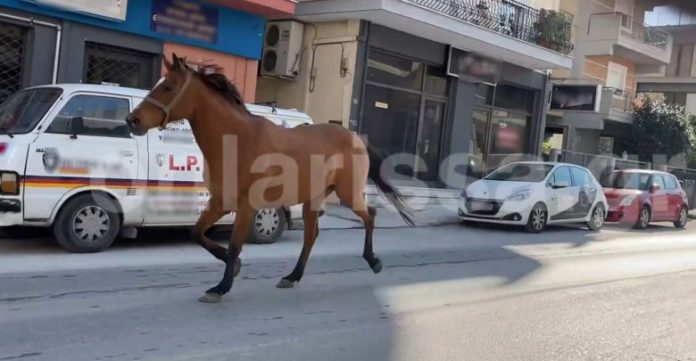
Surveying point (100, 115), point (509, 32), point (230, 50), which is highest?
point (509, 32)

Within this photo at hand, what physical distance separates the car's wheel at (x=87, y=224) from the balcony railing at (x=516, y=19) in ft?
34.4

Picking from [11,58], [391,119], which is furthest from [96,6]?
[391,119]

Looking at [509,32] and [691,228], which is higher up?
[509,32]

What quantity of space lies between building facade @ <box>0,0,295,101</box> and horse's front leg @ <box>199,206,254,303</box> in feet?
20.0

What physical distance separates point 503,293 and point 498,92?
1398 cm

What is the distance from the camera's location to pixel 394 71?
692 inches

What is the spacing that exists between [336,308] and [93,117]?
3.96m

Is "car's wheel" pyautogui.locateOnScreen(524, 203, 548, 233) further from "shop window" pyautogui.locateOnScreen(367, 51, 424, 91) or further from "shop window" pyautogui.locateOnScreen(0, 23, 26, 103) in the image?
"shop window" pyautogui.locateOnScreen(0, 23, 26, 103)

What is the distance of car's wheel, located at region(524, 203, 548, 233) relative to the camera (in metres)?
14.6

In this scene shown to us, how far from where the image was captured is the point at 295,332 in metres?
5.52

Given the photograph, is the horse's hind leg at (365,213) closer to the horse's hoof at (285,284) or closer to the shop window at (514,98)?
the horse's hoof at (285,284)

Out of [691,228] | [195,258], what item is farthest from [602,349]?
[691,228]

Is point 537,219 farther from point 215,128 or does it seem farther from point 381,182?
point 215,128

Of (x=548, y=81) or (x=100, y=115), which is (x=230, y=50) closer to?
(x=100, y=115)
